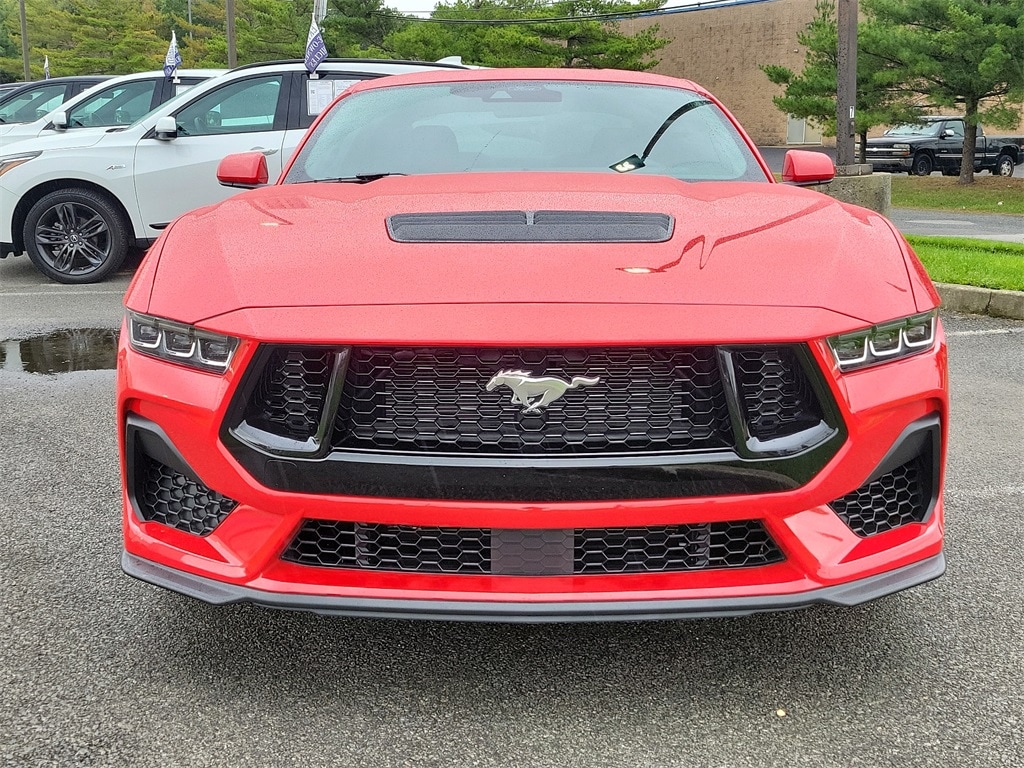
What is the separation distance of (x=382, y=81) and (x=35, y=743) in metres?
2.88

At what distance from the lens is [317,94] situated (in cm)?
891

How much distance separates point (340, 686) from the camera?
92.2 inches

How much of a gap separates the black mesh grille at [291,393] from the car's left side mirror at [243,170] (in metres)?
1.88

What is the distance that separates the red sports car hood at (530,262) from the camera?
2.15 metres

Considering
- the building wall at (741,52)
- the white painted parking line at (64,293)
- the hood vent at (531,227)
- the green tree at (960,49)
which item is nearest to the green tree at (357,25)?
the building wall at (741,52)

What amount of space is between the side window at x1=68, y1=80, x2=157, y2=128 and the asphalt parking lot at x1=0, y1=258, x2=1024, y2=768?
875cm

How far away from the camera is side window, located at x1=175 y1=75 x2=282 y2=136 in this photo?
341 inches

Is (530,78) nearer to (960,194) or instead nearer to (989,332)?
(989,332)

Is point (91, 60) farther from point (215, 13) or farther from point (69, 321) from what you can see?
point (69, 321)

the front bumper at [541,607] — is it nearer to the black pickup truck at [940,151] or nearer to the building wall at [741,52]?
the black pickup truck at [940,151]

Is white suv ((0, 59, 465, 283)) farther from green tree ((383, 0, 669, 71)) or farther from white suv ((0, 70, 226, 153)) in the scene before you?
green tree ((383, 0, 669, 71))

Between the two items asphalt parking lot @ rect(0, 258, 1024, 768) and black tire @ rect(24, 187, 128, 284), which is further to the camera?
black tire @ rect(24, 187, 128, 284)

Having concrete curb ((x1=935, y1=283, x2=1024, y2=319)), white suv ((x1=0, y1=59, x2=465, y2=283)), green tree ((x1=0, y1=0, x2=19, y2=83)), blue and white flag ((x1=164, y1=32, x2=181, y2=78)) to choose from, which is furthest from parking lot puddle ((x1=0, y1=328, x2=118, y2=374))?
green tree ((x1=0, y1=0, x2=19, y2=83))

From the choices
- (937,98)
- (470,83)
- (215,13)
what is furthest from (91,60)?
(470,83)
